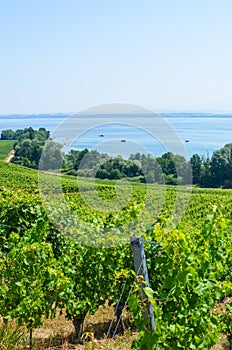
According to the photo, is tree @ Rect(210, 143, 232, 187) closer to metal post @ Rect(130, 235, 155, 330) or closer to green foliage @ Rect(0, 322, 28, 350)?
green foliage @ Rect(0, 322, 28, 350)

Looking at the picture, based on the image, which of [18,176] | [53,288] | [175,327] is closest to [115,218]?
[53,288]

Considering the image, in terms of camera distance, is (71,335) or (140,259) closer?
(140,259)

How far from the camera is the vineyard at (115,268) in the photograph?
3662 mm

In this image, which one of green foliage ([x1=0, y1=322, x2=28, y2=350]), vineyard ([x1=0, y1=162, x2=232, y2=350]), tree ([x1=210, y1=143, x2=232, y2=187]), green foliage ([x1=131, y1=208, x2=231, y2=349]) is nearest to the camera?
green foliage ([x1=131, y1=208, x2=231, y2=349])

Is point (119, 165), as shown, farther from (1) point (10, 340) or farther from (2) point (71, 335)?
(1) point (10, 340)

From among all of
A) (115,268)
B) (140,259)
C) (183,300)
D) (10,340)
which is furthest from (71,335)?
(140,259)

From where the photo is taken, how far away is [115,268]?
619cm

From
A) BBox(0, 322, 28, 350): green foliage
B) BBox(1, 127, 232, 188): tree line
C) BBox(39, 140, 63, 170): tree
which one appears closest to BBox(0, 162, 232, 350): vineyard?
BBox(0, 322, 28, 350): green foliage

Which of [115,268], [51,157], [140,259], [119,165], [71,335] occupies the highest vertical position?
[51,157]

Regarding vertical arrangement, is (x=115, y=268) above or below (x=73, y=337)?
above

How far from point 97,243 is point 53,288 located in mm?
791

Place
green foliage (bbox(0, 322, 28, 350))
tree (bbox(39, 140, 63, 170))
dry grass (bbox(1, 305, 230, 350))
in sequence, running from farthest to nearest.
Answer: tree (bbox(39, 140, 63, 170))
dry grass (bbox(1, 305, 230, 350))
green foliage (bbox(0, 322, 28, 350))

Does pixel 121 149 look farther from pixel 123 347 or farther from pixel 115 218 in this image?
pixel 123 347

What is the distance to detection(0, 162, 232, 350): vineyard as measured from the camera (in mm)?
3662
